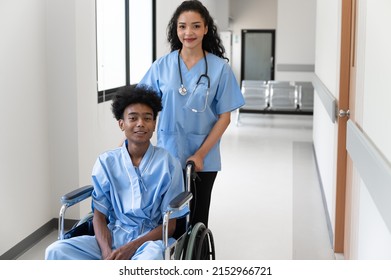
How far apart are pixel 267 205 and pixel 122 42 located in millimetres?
2230

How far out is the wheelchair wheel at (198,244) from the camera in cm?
215

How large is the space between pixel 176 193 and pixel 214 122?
20.6 inches

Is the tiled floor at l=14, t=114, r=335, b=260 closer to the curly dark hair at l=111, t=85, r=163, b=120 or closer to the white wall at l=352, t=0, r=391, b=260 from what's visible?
the white wall at l=352, t=0, r=391, b=260

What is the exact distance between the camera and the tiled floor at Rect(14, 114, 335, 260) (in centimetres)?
358

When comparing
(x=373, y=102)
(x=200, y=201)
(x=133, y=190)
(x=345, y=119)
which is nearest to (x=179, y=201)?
(x=133, y=190)

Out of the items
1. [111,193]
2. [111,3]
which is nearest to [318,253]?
[111,193]

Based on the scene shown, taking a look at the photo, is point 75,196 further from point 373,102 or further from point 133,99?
point 373,102

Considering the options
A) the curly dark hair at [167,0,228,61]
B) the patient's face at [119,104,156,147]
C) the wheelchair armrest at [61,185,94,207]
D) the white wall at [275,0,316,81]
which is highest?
the white wall at [275,0,316,81]

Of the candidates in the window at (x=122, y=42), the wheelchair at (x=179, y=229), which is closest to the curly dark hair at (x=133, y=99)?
the wheelchair at (x=179, y=229)

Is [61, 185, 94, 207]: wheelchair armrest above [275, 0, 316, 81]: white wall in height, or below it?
below

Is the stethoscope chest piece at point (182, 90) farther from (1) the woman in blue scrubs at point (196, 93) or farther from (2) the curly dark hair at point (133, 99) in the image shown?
(2) the curly dark hair at point (133, 99)

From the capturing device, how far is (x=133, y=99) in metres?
2.23

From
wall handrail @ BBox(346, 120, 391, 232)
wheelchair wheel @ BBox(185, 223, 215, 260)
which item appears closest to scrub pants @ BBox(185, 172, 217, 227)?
wheelchair wheel @ BBox(185, 223, 215, 260)

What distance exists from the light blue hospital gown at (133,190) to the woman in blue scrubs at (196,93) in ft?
1.01
